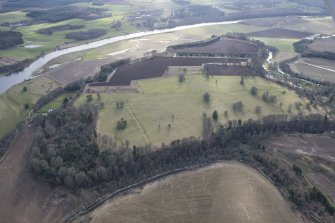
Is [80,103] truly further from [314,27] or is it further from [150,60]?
[314,27]

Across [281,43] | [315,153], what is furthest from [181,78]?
[281,43]

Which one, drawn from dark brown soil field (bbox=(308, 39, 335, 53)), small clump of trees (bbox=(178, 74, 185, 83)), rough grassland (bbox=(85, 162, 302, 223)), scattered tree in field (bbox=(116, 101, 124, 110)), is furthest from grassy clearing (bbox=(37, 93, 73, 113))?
dark brown soil field (bbox=(308, 39, 335, 53))

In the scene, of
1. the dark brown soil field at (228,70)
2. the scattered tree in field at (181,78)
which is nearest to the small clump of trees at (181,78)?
the scattered tree in field at (181,78)

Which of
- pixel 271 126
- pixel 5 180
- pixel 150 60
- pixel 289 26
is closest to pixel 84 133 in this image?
pixel 5 180

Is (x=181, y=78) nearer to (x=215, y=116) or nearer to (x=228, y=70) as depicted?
(x=228, y=70)

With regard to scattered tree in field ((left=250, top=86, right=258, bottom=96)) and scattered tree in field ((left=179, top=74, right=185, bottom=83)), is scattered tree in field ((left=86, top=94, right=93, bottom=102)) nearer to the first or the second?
scattered tree in field ((left=179, top=74, right=185, bottom=83))
